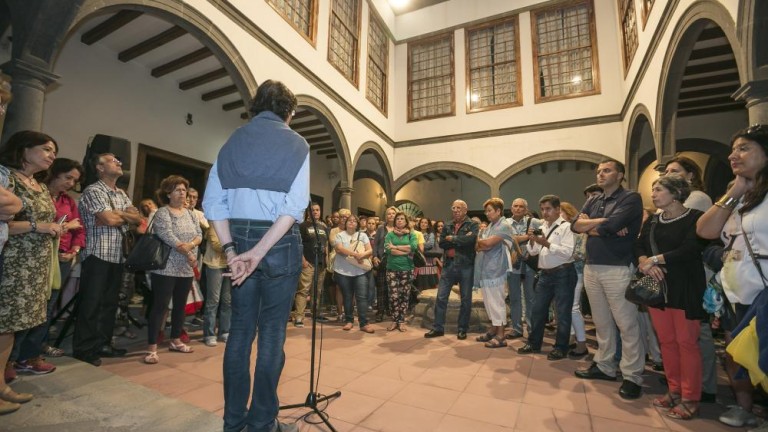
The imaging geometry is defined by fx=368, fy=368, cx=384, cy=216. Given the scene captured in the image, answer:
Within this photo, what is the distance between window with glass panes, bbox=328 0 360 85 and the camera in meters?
8.56

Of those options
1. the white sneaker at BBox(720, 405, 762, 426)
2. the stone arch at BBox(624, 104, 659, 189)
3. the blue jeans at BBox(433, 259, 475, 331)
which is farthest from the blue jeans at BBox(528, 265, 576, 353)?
the stone arch at BBox(624, 104, 659, 189)

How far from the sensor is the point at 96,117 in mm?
6234

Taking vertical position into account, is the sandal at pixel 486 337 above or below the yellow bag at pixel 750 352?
below

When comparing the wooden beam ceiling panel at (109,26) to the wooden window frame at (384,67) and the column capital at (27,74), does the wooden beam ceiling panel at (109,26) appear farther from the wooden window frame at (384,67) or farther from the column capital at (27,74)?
the wooden window frame at (384,67)

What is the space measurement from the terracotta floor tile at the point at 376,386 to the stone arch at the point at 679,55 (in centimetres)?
448

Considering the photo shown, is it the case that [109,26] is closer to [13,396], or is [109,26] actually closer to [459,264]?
[13,396]

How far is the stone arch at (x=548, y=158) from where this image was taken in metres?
9.11

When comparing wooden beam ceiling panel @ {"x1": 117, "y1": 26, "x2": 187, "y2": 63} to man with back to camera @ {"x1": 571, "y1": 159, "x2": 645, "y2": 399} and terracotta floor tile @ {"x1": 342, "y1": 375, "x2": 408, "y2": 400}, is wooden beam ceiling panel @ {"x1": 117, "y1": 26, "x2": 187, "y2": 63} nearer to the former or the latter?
terracotta floor tile @ {"x1": 342, "y1": 375, "x2": 408, "y2": 400}

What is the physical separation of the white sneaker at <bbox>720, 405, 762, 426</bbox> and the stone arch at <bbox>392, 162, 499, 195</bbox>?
7811 millimetres

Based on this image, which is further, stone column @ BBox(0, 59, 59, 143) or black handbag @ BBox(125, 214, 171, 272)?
stone column @ BBox(0, 59, 59, 143)

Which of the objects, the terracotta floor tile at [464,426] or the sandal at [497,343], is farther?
the sandal at [497,343]

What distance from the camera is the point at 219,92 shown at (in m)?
8.11

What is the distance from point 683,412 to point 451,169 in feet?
28.1

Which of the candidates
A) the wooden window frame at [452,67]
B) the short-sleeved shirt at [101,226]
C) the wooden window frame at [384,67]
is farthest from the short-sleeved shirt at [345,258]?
the wooden window frame at [452,67]
